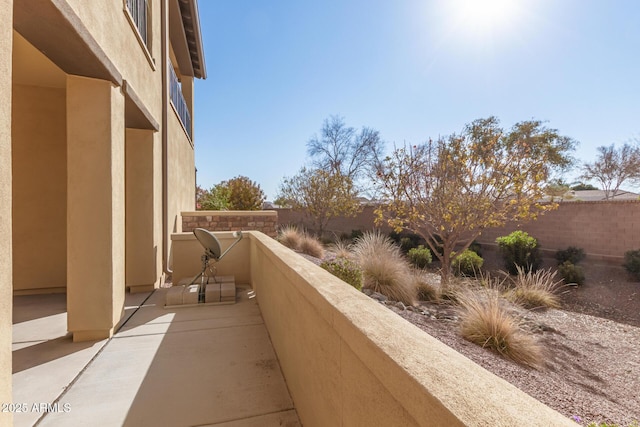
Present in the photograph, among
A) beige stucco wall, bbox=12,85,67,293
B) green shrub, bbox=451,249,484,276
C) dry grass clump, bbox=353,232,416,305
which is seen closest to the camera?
beige stucco wall, bbox=12,85,67,293

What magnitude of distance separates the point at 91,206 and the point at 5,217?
6.45 ft

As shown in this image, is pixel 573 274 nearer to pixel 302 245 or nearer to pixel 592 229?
pixel 592 229

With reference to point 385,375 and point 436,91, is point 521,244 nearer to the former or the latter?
point 436,91

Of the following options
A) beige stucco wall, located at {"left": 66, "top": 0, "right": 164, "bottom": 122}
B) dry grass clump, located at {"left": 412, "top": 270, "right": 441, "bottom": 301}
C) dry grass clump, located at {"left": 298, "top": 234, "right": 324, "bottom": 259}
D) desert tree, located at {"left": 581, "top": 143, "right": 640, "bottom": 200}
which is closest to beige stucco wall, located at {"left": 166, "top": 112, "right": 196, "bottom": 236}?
beige stucco wall, located at {"left": 66, "top": 0, "right": 164, "bottom": 122}

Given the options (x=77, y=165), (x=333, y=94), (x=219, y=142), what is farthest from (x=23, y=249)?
(x=333, y=94)

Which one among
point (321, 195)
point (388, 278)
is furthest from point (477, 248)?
point (321, 195)

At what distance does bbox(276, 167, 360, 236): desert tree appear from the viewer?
17.0 meters

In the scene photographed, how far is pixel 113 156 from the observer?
338cm

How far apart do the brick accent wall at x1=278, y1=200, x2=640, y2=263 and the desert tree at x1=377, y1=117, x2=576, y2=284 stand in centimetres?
293

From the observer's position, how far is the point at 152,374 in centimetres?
277

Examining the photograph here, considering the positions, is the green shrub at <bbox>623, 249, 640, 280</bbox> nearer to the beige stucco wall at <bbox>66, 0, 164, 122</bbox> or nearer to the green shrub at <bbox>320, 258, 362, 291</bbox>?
the green shrub at <bbox>320, 258, 362, 291</bbox>

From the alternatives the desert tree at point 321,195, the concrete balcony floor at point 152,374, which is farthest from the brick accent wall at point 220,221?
the desert tree at point 321,195

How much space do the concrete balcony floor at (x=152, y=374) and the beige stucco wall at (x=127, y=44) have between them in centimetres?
325

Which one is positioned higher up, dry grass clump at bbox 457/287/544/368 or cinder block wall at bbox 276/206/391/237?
cinder block wall at bbox 276/206/391/237
